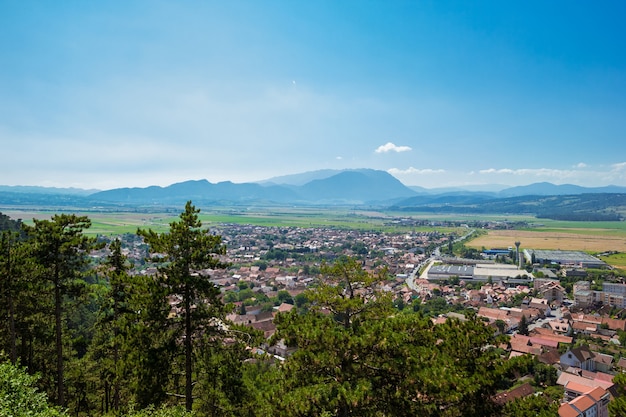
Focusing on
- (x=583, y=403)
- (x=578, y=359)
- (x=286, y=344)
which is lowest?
(x=578, y=359)

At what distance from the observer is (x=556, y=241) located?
10256cm

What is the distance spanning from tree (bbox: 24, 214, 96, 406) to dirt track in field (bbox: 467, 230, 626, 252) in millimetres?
95867

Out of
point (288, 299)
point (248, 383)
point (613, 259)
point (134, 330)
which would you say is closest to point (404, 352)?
point (248, 383)

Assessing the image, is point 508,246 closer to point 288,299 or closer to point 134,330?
point 288,299

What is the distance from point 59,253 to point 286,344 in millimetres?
6195

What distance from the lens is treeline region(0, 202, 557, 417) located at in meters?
5.88

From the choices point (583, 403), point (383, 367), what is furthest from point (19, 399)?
point (583, 403)

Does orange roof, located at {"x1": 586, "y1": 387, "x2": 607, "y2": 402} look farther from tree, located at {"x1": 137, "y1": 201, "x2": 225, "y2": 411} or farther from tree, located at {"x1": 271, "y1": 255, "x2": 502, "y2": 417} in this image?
tree, located at {"x1": 137, "y1": 201, "x2": 225, "y2": 411}

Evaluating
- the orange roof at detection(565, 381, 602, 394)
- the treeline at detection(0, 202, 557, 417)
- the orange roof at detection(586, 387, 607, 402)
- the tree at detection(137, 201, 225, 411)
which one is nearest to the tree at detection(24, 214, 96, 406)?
the treeline at detection(0, 202, 557, 417)

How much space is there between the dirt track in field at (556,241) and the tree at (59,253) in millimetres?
95867

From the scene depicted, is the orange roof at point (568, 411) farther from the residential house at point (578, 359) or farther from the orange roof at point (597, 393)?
the residential house at point (578, 359)

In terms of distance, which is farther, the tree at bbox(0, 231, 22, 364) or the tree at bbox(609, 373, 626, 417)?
the tree at bbox(0, 231, 22, 364)

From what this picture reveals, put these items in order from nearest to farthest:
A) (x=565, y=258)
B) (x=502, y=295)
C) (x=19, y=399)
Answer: (x=19, y=399) → (x=502, y=295) → (x=565, y=258)

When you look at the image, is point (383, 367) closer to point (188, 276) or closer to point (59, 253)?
point (188, 276)
